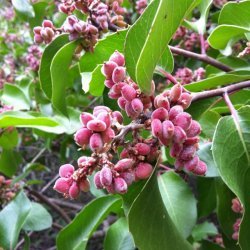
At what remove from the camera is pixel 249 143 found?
0.82 meters

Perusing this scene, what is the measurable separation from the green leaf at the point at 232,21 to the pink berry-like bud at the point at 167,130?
1.38ft

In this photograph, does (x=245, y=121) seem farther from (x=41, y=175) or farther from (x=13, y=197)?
(x=41, y=175)

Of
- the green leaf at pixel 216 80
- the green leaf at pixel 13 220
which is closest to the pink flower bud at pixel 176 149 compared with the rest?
the green leaf at pixel 216 80

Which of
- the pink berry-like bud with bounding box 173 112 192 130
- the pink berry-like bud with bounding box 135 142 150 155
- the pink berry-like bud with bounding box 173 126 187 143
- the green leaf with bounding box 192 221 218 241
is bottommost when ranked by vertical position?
the green leaf with bounding box 192 221 218 241

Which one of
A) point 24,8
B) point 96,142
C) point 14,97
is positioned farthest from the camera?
point 14,97

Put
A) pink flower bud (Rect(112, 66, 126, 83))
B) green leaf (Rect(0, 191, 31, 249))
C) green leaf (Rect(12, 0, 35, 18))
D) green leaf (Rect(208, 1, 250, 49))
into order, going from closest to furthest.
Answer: pink flower bud (Rect(112, 66, 126, 83)), green leaf (Rect(208, 1, 250, 49)), green leaf (Rect(0, 191, 31, 249)), green leaf (Rect(12, 0, 35, 18))

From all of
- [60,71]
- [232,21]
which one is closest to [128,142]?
[60,71]

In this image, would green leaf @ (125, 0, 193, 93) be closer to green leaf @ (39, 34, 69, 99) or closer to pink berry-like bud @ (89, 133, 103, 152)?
pink berry-like bud @ (89, 133, 103, 152)

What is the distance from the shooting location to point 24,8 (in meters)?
1.57

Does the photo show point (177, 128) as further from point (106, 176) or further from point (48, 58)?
point (48, 58)

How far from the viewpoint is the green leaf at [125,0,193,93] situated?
69cm

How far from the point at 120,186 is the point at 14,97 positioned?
1.14m

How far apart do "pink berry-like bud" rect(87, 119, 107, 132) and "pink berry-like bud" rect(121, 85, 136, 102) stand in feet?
0.31

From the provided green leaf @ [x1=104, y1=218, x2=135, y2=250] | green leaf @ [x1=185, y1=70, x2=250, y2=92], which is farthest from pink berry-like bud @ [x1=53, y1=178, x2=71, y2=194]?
green leaf @ [x1=104, y1=218, x2=135, y2=250]
